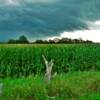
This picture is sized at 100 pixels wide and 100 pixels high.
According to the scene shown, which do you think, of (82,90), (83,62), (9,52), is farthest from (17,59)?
(82,90)

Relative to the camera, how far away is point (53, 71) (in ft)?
103

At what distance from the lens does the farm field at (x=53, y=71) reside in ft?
55.9

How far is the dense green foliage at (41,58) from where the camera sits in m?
29.8

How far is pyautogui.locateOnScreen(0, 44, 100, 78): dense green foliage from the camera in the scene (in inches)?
1173

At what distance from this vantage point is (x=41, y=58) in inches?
1217

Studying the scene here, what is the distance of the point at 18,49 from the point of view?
31.1 meters

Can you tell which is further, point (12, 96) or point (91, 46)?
point (91, 46)

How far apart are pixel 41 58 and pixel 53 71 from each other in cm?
144

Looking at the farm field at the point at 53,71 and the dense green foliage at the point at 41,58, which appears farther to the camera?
the dense green foliage at the point at 41,58

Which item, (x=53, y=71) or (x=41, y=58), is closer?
(x=41, y=58)

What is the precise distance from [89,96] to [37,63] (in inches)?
529

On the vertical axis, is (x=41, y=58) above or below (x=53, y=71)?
above

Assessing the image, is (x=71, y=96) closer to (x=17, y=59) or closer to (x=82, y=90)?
(x=82, y=90)

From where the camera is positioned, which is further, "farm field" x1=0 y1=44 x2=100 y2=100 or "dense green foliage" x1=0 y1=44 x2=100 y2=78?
"dense green foliage" x1=0 y1=44 x2=100 y2=78
